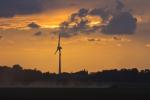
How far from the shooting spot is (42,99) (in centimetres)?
12006

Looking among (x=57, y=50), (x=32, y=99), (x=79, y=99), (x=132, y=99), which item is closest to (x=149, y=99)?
(x=132, y=99)

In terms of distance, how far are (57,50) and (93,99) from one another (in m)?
66.2

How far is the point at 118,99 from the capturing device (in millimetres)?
122000

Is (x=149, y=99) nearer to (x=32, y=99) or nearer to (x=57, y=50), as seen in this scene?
(x=32, y=99)

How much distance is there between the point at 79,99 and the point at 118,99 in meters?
6.49

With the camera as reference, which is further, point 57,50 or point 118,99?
point 57,50

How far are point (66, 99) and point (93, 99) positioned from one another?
453cm

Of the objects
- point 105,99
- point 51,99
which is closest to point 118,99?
point 105,99

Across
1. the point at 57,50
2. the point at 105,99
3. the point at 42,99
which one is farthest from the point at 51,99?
the point at 57,50

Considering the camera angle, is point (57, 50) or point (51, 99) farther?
point (57, 50)

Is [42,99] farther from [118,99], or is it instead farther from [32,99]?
[118,99]

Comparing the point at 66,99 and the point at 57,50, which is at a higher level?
the point at 57,50

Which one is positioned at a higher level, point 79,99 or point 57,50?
point 57,50

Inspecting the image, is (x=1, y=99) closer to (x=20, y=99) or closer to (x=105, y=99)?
(x=20, y=99)
